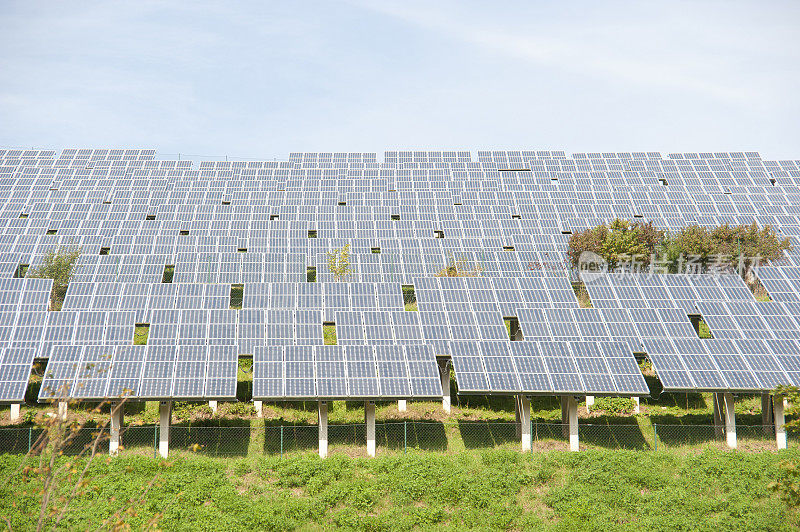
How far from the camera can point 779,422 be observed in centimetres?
2708

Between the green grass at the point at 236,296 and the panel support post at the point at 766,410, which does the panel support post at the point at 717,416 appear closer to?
the panel support post at the point at 766,410

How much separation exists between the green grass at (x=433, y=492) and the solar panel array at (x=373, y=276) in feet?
8.84

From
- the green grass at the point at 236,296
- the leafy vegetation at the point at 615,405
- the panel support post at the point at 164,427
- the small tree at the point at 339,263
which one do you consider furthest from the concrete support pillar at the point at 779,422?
the green grass at the point at 236,296

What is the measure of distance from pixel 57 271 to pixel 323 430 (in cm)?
2357

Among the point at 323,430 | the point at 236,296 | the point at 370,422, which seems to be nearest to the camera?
the point at 323,430

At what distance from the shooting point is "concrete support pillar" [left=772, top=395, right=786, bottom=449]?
2673 centimetres

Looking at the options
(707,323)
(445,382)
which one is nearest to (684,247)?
(707,323)

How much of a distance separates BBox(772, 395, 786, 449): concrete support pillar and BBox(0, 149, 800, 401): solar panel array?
48.1 inches

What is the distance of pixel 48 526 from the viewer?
2059 cm

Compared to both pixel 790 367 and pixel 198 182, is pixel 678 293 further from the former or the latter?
pixel 198 182

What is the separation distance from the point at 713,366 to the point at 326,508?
16449 millimetres

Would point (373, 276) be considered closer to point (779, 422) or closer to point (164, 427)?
point (164, 427)

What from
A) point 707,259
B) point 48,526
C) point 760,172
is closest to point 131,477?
point 48,526

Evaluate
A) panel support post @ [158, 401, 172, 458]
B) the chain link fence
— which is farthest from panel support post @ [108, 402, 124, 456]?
panel support post @ [158, 401, 172, 458]
